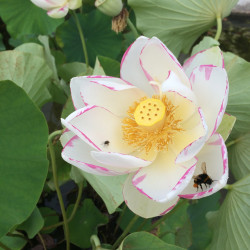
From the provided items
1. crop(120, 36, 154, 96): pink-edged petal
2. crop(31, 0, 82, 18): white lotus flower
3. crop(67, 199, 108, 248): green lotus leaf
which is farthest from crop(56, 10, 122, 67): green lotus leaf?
crop(120, 36, 154, 96): pink-edged petal

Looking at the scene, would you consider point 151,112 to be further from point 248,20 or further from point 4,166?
point 248,20

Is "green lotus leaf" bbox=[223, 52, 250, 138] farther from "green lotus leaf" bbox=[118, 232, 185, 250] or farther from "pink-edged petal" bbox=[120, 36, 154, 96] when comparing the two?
"green lotus leaf" bbox=[118, 232, 185, 250]

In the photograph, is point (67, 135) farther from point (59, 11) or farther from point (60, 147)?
point (59, 11)

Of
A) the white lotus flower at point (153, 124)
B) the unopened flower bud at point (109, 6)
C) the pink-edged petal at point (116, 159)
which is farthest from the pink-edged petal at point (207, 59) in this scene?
the unopened flower bud at point (109, 6)

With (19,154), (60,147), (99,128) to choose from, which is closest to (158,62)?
(99,128)

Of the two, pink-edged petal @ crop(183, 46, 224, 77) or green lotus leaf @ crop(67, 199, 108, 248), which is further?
green lotus leaf @ crop(67, 199, 108, 248)

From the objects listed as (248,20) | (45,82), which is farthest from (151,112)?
(248,20)

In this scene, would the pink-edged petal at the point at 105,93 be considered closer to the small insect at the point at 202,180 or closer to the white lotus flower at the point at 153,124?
the white lotus flower at the point at 153,124
